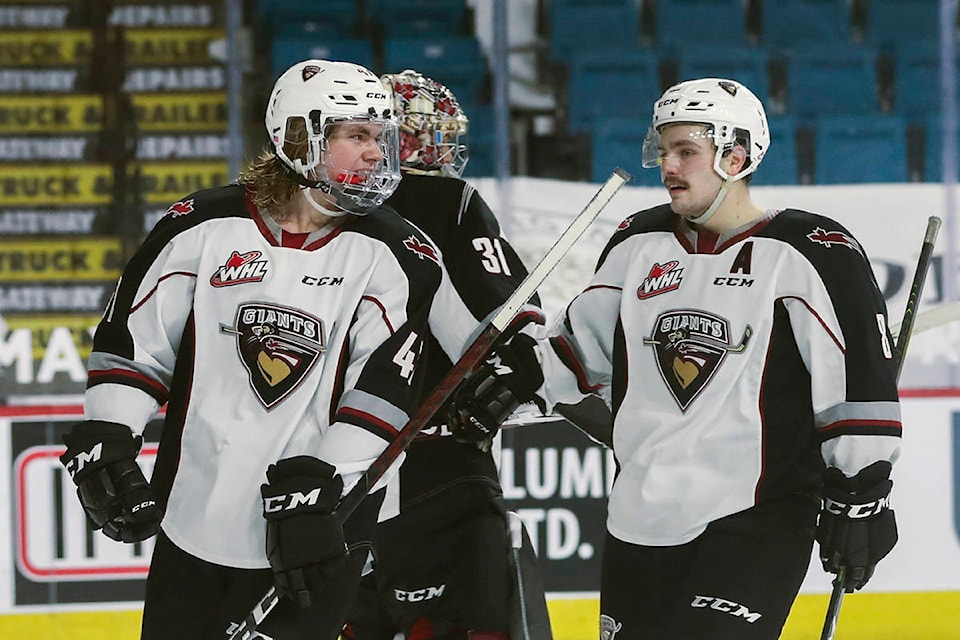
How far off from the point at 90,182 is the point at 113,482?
2158 mm

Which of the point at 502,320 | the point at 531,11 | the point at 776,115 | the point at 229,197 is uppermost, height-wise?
the point at 531,11

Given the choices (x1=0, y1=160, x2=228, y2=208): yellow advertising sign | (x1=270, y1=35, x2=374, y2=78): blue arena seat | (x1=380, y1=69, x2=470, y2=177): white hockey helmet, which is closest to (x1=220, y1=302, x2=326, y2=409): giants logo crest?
(x1=380, y1=69, x2=470, y2=177): white hockey helmet

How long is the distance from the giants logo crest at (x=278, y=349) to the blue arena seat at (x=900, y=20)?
2.94m

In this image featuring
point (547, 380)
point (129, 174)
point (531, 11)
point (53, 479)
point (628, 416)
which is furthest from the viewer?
point (531, 11)

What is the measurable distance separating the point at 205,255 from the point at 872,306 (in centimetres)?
101

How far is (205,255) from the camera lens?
82.0 inches

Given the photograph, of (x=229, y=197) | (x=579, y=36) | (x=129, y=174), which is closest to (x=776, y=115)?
(x=579, y=36)

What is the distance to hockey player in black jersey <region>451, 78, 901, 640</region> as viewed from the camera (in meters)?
2.12

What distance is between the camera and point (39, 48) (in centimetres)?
396

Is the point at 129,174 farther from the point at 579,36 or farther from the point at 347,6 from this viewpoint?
the point at 579,36

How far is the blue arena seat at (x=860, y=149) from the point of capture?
4207mm

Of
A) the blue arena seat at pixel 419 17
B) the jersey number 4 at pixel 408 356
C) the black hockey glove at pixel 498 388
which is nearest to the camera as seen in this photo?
the jersey number 4 at pixel 408 356

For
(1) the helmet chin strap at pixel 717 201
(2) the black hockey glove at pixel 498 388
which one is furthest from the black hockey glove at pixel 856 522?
(2) the black hockey glove at pixel 498 388

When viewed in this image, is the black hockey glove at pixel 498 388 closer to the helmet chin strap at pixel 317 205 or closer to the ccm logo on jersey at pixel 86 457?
the helmet chin strap at pixel 317 205
